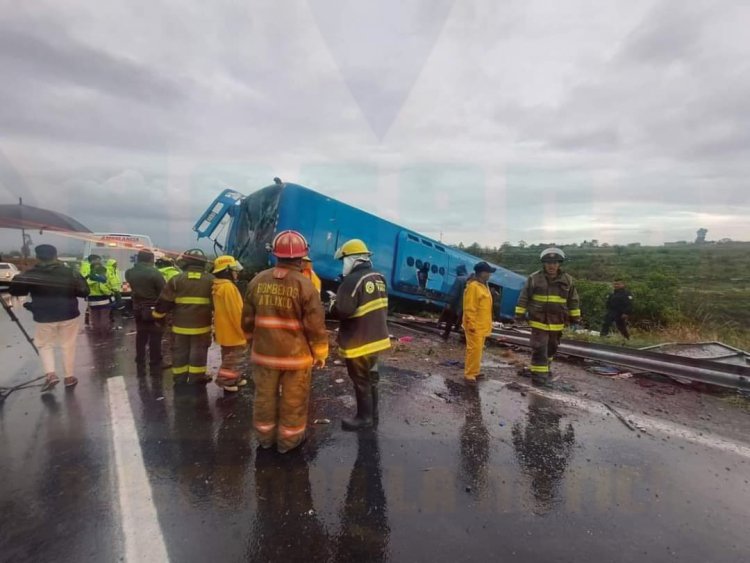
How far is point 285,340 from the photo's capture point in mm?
2893

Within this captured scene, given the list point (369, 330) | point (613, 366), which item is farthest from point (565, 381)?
point (369, 330)

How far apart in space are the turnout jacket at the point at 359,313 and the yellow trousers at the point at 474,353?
1.86 metres

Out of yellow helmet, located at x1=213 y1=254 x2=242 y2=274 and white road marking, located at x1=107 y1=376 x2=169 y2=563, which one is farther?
yellow helmet, located at x1=213 y1=254 x2=242 y2=274

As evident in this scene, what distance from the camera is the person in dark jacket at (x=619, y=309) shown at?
381 inches

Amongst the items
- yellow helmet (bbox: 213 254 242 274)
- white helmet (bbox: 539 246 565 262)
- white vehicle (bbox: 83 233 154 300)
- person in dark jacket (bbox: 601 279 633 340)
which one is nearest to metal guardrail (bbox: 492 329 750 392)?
white helmet (bbox: 539 246 565 262)

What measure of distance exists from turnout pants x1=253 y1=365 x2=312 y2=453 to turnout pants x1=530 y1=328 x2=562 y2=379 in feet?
10.5

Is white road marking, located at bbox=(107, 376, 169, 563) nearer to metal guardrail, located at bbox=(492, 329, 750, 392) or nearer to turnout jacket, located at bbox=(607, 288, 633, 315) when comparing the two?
metal guardrail, located at bbox=(492, 329, 750, 392)

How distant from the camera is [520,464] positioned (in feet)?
9.62

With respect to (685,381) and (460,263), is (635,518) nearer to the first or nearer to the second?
(685,381)

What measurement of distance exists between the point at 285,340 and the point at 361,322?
2.30 ft

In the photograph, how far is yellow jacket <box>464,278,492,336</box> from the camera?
4.84 meters

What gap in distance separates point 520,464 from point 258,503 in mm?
1888

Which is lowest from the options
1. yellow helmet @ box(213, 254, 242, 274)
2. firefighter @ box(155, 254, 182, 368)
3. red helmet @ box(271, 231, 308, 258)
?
firefighter @ box(155, 254, 182, 368)

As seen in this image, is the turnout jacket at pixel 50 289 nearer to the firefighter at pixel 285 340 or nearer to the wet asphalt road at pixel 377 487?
the wet asphalt road at pixel 377 487
